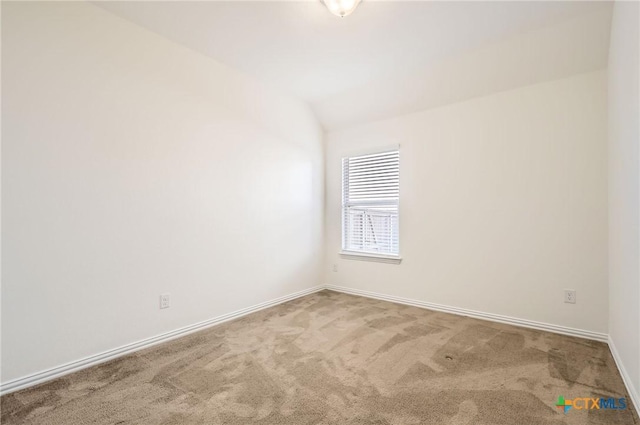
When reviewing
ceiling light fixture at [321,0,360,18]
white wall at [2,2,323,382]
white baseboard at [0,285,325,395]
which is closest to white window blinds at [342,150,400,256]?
white wall at [2,2,323,382]

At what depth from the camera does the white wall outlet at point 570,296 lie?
262 centimetres

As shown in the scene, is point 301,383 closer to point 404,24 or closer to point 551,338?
point 551,338

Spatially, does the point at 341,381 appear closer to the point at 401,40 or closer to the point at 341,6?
the point at 341,6

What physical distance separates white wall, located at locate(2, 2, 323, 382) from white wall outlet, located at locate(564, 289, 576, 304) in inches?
117

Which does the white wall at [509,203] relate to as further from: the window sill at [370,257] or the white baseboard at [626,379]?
the white baseboard at [626,379]

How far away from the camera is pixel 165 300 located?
255 cm

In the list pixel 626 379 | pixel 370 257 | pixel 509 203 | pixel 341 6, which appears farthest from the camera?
pixel 370 257

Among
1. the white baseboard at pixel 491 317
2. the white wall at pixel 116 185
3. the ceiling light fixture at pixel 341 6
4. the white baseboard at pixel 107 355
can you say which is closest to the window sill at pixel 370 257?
the white baseboard at pixel 491 317

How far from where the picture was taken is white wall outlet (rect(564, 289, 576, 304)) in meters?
2.62

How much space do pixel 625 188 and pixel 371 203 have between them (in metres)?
2.45

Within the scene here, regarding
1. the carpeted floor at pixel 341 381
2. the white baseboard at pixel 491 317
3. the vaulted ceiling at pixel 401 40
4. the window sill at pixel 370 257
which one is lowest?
the carpeted floor at pixel 341 381

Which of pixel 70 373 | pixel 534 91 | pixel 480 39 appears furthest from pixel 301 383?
pixel 534 91

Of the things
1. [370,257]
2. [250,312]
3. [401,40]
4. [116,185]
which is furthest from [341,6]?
[250,312]

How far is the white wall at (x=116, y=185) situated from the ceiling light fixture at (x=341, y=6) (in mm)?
1382
